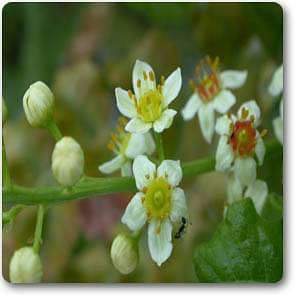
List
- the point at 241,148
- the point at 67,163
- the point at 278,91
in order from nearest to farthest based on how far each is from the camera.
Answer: the point at 67,163 → the point at 241,148 → the point at 278,91

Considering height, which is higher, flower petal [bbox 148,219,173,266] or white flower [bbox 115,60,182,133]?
white flower [bbox 115,60,182,133]

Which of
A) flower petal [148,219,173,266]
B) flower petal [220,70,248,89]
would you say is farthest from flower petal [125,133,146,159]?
flower petal [220,70,248,89]

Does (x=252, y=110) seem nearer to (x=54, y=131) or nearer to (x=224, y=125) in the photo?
(x=224, y=125)

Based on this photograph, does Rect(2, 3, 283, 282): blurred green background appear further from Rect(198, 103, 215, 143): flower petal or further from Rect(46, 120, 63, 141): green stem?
Rect(46, 120, 63, 141): green stem

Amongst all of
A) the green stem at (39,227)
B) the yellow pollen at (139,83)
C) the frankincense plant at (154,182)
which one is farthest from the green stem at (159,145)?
the green stem at (39,227)

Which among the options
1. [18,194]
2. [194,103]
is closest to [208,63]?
[194,103]

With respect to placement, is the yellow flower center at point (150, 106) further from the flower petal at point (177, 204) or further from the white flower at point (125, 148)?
the flower petal at point (177, 204)

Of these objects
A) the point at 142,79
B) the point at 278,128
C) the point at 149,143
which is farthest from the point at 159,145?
the point at 278,128
